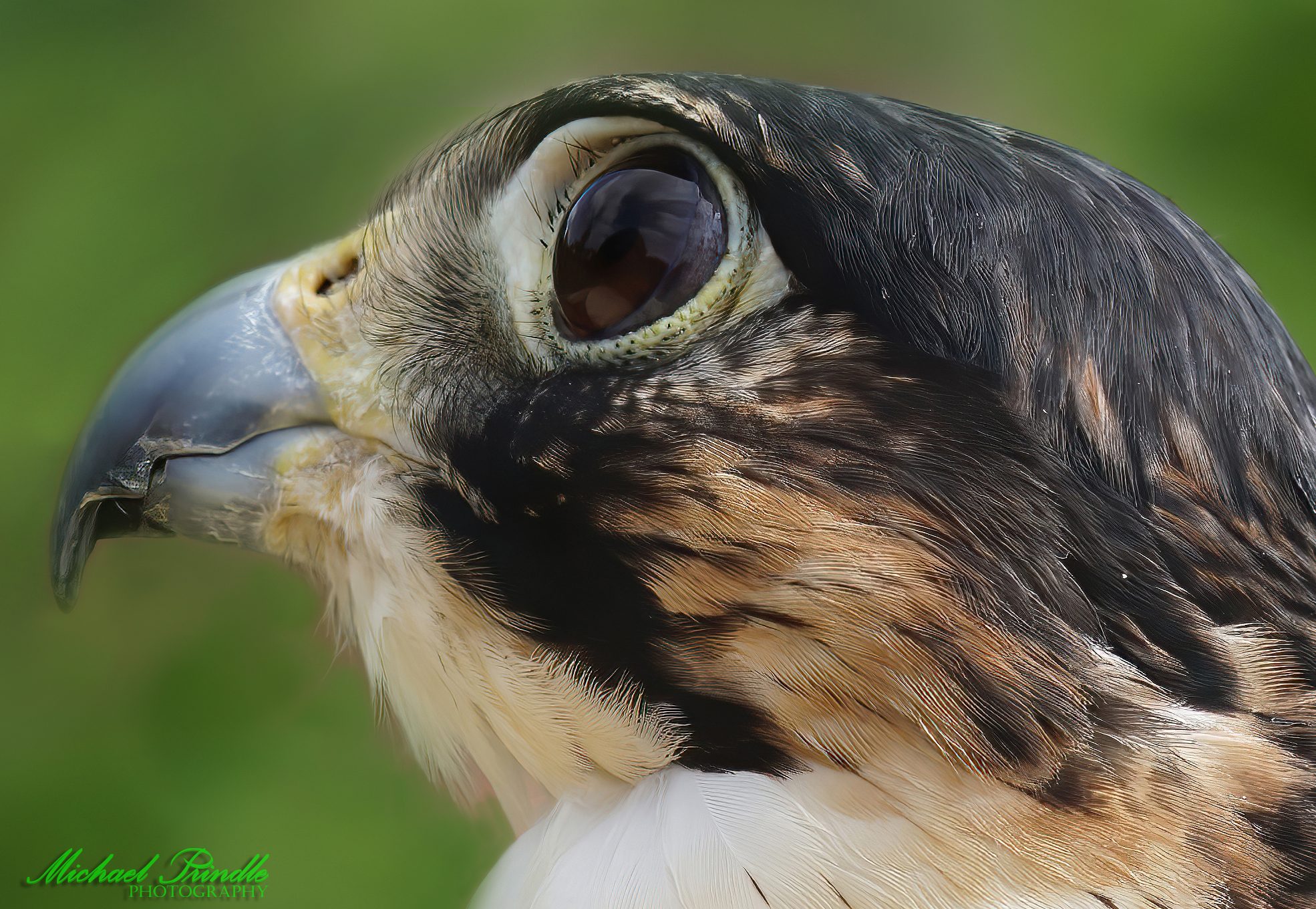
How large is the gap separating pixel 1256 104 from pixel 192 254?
288 cm

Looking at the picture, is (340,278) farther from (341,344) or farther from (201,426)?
(201,426)

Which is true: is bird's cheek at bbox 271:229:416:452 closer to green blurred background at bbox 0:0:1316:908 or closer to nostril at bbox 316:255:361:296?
nostril at bbox 316:255:361:296

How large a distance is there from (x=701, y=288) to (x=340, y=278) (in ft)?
1.66

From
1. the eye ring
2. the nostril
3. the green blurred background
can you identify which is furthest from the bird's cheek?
the green blurred background

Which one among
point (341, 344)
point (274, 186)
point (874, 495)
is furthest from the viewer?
point (274, 186)

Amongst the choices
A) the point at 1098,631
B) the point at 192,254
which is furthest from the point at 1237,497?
the point at 192,254

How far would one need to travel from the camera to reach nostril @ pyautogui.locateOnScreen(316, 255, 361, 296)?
4.63ft

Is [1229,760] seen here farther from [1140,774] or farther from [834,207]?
[834,207]

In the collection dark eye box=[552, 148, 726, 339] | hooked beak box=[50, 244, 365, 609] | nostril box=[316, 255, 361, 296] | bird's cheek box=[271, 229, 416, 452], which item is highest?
dark eye box=[552, 148, 726, 339]

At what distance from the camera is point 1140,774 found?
3.61 feet

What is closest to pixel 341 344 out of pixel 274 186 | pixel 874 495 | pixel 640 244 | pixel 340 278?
pixel 340 278

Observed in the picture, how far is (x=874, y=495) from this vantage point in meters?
1.13

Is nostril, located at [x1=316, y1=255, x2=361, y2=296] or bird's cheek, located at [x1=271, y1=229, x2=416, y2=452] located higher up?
nostril, located at [x1=316, y1=255, x2=361, y2=296]

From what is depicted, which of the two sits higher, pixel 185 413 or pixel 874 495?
pixel 874 495
